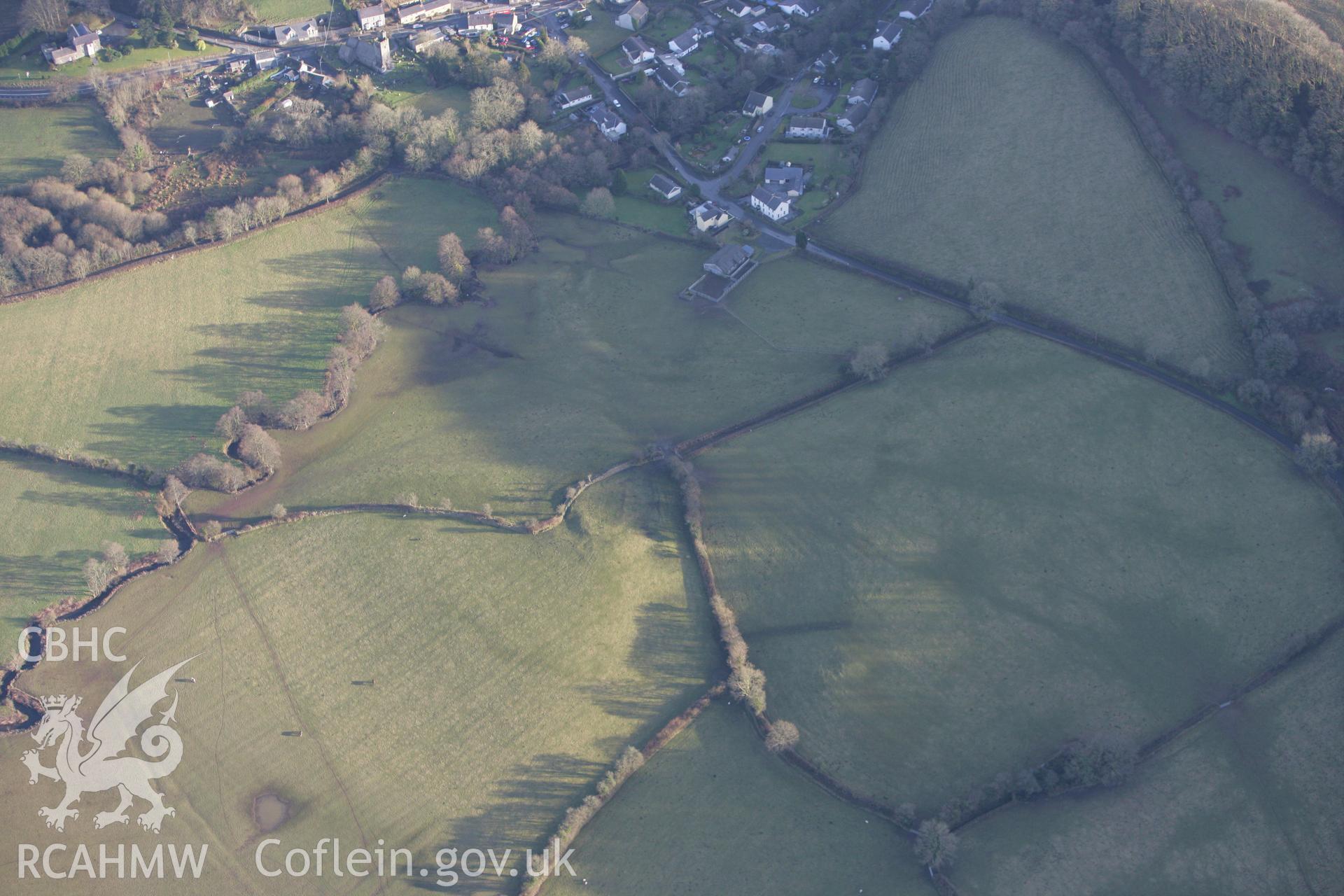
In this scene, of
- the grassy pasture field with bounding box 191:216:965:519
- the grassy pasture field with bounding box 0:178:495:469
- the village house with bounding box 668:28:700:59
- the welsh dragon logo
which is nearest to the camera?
the welsh dragon logo

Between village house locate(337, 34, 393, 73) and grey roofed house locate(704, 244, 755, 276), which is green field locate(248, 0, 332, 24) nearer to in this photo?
village house locate(337, 34, 393, 73)

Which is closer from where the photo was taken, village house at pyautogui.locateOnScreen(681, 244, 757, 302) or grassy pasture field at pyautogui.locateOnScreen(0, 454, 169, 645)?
grassy pasture field at pyautogui.locateOnScreen(0, 454, 169, 645)

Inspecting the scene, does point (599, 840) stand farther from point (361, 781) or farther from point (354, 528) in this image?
point (354, 528)

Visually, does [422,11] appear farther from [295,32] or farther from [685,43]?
[685,43]

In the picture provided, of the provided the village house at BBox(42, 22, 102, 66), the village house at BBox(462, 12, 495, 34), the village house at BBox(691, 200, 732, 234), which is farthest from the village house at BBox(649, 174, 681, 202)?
the village house at BBox(42, 22, 102, 66)

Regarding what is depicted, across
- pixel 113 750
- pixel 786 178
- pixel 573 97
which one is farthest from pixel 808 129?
pixel 113 750

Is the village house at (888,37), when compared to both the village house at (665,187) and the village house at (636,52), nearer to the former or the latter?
the village house at (636,52)
